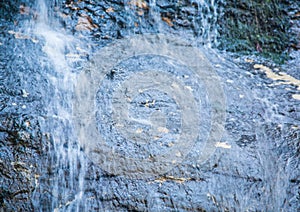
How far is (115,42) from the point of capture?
2.63 meters

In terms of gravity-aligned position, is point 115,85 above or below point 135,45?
below

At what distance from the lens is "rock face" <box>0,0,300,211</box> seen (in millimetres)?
2016

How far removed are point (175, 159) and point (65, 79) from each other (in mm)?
922

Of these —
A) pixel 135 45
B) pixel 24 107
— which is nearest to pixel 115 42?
pixel 135 45

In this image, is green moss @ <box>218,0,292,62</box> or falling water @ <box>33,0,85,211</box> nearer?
falling water @ <box>33,0,85,211</box>

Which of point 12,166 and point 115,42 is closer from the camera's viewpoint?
point 12,166

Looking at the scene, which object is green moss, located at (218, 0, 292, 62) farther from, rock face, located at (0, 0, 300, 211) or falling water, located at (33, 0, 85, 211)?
falling water, located at (33, 0, 85, 211)

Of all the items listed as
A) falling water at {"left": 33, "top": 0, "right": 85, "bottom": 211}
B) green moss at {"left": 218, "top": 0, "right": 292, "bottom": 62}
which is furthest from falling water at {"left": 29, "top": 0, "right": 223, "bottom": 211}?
green moss at {"left": 218, "top": 0, "right": 292, "bottom": 62}

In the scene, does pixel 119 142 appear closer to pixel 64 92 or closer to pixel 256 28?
pixel 64 92

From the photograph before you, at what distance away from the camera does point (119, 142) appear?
2166mm

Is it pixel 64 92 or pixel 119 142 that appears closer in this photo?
pixel 119 142

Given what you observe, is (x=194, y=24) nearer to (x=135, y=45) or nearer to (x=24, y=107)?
(x=135, y=45)

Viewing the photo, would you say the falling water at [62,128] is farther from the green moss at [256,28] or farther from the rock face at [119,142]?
the green moss at [256,28]

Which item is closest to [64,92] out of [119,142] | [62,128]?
[62,128]
